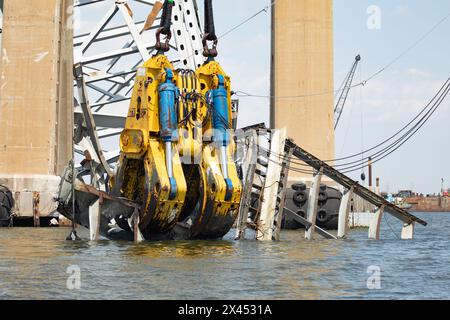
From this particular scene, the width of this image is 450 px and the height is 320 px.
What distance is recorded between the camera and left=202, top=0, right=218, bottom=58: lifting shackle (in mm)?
39562

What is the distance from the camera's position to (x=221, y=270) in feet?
83.0

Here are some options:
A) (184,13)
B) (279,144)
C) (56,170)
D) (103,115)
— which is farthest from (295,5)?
(279,144)

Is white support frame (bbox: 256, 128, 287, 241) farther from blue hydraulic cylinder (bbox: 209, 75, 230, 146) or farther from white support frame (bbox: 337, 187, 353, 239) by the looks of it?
white support frame (bbox: 337, 187, 353, 239)

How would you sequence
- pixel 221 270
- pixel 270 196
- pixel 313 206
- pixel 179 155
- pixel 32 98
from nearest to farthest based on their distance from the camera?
pixel 221 270 → pixel 179 155 → pixel 270 196 → pixel 313 206 → pixel 32 98

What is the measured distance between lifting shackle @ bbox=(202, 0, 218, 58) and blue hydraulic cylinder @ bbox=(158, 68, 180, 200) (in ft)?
14.2

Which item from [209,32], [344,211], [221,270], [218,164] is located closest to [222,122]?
[218,164]

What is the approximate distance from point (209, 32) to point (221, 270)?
17.7 metres

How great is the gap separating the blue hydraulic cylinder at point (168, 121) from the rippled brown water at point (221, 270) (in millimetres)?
2780

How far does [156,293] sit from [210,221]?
647 inches

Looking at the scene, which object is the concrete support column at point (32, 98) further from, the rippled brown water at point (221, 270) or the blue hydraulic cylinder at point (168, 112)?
the blue hydraulic cylinder at point (168, 112)

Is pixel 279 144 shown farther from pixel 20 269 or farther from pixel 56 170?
pixel 56 170

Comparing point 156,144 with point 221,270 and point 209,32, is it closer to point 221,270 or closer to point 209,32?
point 209,32

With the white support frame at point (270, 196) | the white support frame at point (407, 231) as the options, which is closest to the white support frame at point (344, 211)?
the white support frame at point (407, 231)

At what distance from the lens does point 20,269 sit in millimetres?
25094
